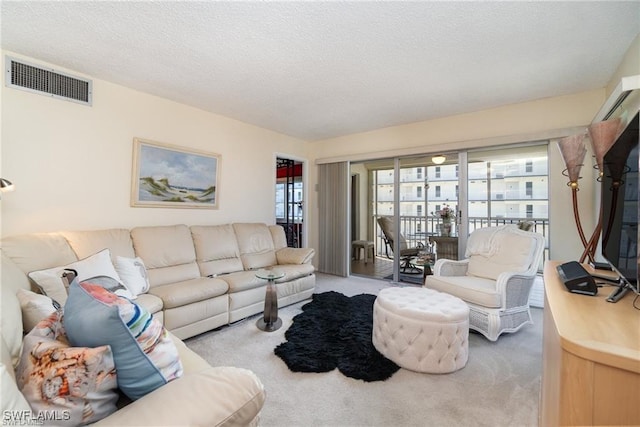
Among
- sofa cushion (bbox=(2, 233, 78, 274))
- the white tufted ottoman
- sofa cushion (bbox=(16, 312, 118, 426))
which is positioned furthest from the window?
sofa cushion (bbox=(2, 233, 78, 274))

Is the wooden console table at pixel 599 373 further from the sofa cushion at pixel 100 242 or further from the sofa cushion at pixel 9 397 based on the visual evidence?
the sofa cushion at pixel 100 242

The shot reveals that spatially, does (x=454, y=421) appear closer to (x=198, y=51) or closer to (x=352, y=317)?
(x=352, y=317)

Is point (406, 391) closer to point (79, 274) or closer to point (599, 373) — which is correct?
point (599, 373)

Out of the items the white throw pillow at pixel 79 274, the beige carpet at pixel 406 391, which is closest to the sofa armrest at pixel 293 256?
the beige carpet at pixel 406 391

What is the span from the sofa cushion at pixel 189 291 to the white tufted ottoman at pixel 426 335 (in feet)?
5.27

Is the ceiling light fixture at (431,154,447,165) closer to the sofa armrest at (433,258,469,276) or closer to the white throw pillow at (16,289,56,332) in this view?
the sofa armrest at (433,258,469,276)

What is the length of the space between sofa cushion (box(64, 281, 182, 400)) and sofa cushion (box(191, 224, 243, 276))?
2.21 meters

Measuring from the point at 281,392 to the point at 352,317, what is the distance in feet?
4.29

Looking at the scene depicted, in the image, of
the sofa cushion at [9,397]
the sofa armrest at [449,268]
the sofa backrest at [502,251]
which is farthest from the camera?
the sofa armrest at [449,268]

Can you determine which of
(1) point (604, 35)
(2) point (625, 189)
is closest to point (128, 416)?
(2) point (625, 189)

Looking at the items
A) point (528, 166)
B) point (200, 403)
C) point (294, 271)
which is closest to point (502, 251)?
point (528, 166)

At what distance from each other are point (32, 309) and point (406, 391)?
7.13 ft

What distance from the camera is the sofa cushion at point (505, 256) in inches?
106

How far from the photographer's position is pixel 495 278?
9.25 feet
